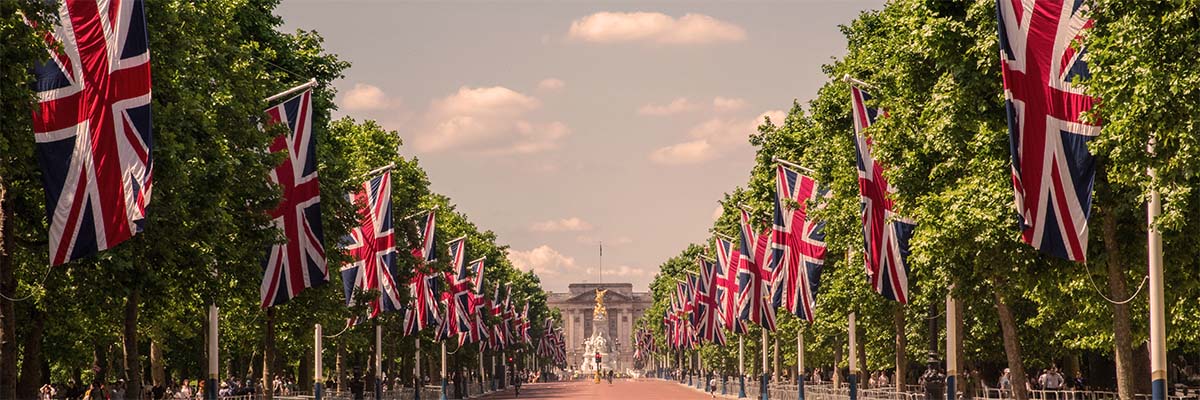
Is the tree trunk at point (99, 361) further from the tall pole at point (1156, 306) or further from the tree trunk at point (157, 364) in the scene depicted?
the tall pole at point (1156, 306)

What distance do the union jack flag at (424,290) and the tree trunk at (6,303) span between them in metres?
35.0

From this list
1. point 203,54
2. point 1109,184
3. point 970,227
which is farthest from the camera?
point 203,54

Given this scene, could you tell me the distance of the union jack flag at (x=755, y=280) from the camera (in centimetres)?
5994

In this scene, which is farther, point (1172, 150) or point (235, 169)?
point (235, 169)

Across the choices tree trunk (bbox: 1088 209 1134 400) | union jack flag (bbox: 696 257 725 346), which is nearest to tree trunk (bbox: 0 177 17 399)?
tree trunk (bbox: 1088 209 1134 400)

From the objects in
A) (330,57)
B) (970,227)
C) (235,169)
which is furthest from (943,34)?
(330,57)

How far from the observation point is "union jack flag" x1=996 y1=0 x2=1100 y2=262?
27.0 meters

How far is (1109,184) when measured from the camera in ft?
105

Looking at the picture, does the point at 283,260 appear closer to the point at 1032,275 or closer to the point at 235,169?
the point at 235,169

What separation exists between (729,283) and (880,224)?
98.7 ft

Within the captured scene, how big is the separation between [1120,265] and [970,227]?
3116 mm

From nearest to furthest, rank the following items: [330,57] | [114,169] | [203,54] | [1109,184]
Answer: [114,169]
[1109,184]
[203,54]
[330,57]

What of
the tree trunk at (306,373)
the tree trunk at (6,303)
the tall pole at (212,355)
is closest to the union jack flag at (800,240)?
the tall pole at (212,355)

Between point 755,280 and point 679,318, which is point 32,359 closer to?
point 755,280
